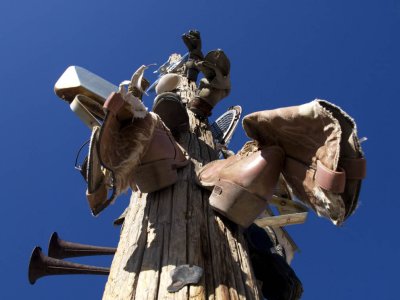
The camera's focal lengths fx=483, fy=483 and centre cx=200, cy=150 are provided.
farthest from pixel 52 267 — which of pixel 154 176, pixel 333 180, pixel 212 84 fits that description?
pixel 333 180

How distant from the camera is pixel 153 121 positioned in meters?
2.88

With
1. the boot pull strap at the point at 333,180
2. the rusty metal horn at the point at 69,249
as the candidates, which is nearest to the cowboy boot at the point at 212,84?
the rusty metal horn at the point at 69,249

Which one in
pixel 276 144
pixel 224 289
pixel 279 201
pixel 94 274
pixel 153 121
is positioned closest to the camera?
pixel 224 289

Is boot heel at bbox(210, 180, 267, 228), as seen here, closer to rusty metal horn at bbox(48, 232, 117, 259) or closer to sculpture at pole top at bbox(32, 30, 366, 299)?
sculpture at pole top at bbox(32, 30, 366, 299)

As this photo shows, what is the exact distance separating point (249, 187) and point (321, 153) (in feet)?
1.61

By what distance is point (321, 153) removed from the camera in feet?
7.66

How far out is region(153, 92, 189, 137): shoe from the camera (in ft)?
12.4

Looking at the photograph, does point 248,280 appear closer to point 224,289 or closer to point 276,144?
point 224,289

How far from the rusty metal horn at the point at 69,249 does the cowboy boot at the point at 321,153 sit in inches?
87.5

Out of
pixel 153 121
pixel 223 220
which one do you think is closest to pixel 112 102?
pixel 153 121

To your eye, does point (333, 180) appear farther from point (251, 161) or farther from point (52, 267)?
point (52, 267)

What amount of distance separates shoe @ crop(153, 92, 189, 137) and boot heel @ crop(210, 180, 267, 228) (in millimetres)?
1248

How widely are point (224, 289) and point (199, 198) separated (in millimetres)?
837

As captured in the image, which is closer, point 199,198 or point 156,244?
point 156,244
